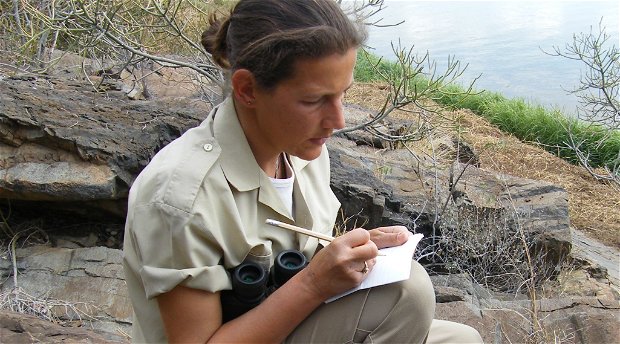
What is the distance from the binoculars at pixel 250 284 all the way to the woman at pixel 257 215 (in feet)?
0.09

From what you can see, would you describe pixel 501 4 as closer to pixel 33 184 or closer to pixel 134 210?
pixel 33 184

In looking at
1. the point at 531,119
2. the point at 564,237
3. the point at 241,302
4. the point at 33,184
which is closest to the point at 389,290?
the point at 241,302

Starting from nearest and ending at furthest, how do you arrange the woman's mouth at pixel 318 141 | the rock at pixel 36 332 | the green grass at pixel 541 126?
the woman's mouth at pixel 318 141 < the rock at pixel 36 332 < the green grass at pixel 541 126

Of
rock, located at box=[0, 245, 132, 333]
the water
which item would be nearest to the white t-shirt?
rock, located at box=[0, 245, 132, 333]

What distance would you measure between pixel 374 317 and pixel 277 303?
212mm

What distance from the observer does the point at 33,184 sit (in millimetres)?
3078

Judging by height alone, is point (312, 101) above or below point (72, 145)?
above

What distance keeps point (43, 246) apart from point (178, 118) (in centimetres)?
Answer: 90

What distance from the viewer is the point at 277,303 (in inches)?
59.6

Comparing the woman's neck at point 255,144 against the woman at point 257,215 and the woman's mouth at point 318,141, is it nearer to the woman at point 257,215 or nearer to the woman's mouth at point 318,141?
the woman at point 257,215

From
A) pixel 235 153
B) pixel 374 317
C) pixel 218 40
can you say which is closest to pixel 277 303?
pixel 374 317

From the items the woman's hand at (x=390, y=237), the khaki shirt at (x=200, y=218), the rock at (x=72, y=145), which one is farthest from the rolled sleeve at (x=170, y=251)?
the rock at (x=72, y=145)

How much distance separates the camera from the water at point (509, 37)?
807 centimetres

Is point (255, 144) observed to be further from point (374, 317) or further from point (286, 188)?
point (374, 317)
